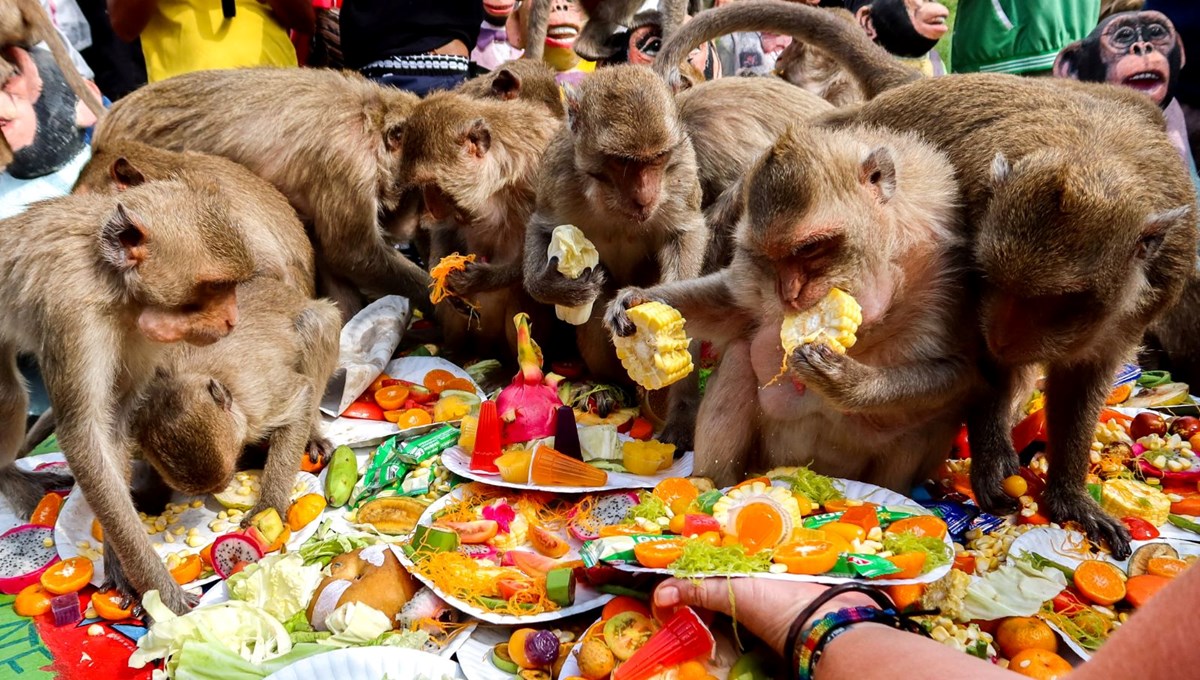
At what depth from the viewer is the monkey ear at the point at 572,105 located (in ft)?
12.6

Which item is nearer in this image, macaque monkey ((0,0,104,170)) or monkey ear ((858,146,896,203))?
monkey ear ((858,146,896,203))

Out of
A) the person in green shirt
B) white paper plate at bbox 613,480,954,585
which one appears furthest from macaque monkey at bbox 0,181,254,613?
the person in green shirt

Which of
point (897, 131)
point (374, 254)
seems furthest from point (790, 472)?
point (374, 254)

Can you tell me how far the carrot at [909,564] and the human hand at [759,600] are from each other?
0.53 ft

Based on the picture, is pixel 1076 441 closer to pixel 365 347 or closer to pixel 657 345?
pixel 657 345

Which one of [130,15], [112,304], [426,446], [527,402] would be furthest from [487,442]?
[130,15]

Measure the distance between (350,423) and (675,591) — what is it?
2.50m

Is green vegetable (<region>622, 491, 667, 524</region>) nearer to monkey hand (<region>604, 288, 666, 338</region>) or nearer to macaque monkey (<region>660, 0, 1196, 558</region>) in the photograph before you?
monkey hand (<region>604, 288, 666, 338</region>)

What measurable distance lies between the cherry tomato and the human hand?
1.56 m

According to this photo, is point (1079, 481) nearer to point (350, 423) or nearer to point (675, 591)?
point (675, 591)

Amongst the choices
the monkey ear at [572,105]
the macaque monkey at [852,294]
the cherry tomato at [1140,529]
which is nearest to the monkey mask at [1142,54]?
the cherry tomato at [1140,529]

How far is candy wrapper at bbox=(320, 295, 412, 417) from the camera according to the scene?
4.50 metres

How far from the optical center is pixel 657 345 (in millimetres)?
3004

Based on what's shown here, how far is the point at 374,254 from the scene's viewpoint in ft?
16.9
